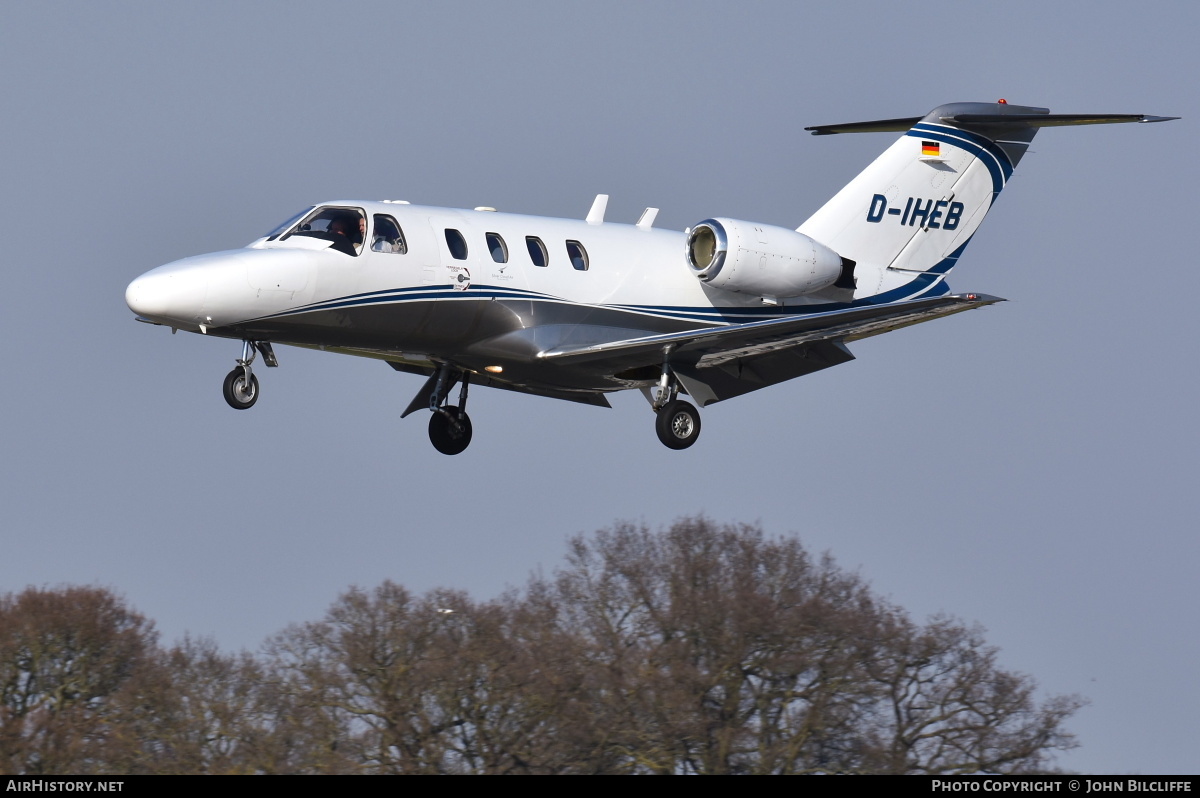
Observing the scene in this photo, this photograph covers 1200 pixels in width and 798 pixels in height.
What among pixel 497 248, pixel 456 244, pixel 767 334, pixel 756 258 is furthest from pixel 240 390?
pixel 756 258

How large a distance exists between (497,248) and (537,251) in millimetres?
630

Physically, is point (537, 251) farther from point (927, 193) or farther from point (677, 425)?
point (927, 193)

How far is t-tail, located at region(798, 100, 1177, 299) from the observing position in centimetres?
2869

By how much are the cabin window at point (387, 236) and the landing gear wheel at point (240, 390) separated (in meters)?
2.39

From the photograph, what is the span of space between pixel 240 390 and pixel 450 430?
464 cm

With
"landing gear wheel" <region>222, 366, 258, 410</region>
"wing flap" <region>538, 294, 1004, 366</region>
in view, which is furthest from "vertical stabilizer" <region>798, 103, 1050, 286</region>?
"landing gear wheel" <region>222, 366, 258, 410</region>

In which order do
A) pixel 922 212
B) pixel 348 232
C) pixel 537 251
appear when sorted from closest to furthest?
pixel 348 232, pixel 537 251, pixel 922 212

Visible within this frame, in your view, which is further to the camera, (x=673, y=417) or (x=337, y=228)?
(x=673, y=417)

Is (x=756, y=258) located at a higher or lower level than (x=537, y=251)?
higher

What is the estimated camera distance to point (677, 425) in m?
26.6

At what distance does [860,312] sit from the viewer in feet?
82.2

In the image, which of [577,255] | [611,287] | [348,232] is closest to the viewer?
[348,232]

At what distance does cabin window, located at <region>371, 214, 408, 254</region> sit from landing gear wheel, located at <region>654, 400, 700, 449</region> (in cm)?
457

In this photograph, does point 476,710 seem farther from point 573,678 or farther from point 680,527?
point 680,527
